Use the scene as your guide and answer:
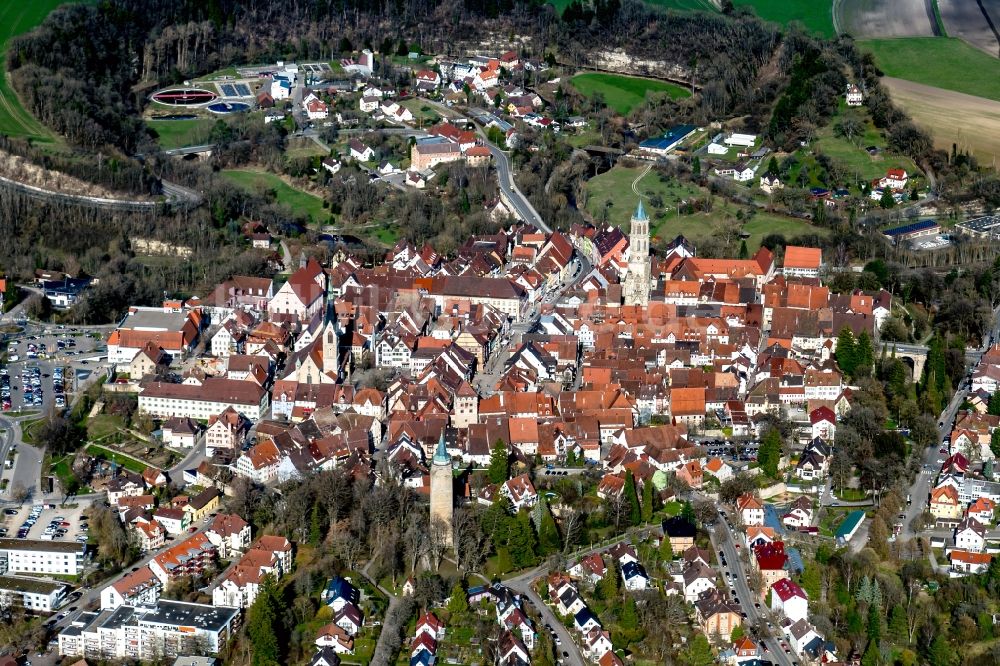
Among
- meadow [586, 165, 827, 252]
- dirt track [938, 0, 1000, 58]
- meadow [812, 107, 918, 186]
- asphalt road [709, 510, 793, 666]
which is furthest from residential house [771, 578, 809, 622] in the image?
dirt track [938, 0, 1000, 58]

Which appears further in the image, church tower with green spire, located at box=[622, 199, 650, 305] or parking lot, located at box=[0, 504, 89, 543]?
church tower with green spire, located at box=[622, 199, 650, 305]

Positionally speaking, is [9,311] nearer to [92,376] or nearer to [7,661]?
[92,376]

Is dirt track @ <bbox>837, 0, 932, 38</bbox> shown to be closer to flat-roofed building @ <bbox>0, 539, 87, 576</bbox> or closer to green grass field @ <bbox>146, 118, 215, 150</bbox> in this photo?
green grass field @ <bbox>146, 118, 215, 150</bbox>

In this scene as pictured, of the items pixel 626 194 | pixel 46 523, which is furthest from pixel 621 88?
pixel 46 523

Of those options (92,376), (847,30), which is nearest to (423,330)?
(92,376)

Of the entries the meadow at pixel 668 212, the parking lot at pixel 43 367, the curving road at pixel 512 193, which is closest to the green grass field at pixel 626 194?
the meadow at pixel 668 212
